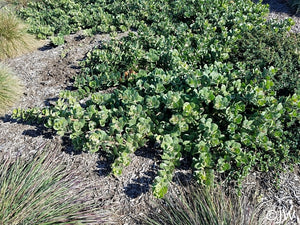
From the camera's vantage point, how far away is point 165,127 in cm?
276

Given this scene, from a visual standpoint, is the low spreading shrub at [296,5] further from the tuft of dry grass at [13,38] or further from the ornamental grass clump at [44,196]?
the ornamental grass clump at [44,196]

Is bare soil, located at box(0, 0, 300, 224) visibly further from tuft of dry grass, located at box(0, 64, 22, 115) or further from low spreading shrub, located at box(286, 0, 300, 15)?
low spreading shrub, located at box(286, 0, 300, 15)

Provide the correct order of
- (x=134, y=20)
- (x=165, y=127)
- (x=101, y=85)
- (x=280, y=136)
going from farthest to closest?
(x=134, y=20) < (x=101, y=85) < (x=165, y=127) < (x=280, y=136)

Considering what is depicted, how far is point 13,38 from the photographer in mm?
4965

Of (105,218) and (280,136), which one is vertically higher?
(280,136)

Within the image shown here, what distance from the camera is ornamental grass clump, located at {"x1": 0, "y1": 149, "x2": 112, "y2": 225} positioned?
219 cm

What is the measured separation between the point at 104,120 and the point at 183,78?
3.76ft

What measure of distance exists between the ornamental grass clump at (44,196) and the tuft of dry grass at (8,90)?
1278 millimetres

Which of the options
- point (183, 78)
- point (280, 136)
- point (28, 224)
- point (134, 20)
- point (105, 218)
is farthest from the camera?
point (134, 20)

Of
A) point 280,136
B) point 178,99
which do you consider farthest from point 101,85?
point 280,136

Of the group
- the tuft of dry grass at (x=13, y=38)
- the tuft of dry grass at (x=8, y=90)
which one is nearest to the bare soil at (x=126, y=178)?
the tuft of dry grass at (x=8, y=90)

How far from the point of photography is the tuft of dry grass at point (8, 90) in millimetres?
3678

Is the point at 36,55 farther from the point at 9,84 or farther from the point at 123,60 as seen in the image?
the point at 123,60

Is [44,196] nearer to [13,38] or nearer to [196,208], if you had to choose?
[196,208]
